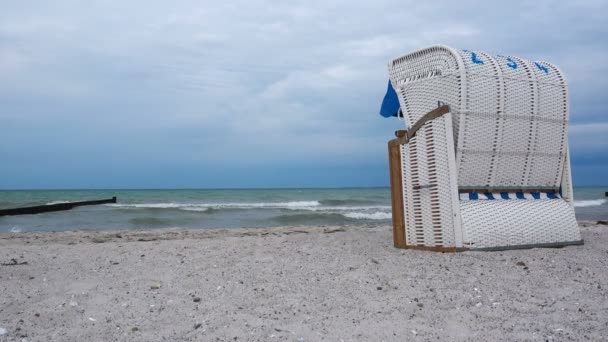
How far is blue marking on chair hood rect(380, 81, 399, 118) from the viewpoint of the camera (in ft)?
20.8

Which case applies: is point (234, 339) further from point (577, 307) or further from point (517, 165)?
point (517, 165)

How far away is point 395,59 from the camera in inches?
241

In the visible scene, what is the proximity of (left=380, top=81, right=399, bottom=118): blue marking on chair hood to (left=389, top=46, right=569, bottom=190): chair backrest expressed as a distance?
0.87 feet

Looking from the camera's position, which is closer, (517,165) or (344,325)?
(344,325)

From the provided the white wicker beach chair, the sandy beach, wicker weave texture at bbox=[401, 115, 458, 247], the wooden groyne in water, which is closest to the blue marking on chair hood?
the white wicker beach chair

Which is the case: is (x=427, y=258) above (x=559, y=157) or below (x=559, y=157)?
below

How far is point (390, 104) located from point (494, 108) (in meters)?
1.41

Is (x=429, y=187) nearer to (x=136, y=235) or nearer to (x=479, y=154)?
(x=479, y=154)

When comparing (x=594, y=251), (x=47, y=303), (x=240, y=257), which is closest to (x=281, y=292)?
(x=240, y=257)

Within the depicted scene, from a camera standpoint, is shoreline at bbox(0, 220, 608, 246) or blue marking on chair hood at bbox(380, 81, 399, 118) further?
shoreline at bbox(0, 220, 608, 246)

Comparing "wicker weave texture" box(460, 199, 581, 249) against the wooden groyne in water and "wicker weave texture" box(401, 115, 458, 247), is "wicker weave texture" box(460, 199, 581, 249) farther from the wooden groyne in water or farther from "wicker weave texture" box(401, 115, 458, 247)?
the wooden groyne in water

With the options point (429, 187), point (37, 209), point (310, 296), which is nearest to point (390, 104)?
point (429, 187)

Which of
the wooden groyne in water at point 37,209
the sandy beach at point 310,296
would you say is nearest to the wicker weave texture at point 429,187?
the sandy beach at point 310,296

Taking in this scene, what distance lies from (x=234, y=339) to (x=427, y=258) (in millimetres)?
2700
